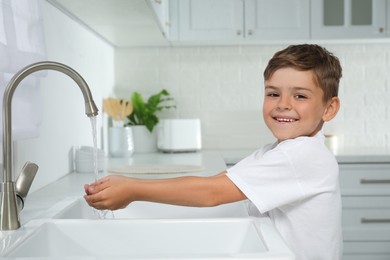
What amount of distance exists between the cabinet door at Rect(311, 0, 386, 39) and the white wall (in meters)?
1.23

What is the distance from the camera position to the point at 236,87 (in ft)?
11.7

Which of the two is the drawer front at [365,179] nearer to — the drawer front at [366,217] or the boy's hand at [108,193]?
the drawer front at [366,217]

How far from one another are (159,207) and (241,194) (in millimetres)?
594

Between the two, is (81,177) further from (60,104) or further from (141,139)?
(141,139)

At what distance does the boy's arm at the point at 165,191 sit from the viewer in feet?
3.87

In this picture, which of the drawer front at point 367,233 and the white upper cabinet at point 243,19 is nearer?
the drawer front at point 367,233

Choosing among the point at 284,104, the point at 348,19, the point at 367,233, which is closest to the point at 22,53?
the point at 284,104

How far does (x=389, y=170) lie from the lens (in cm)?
291

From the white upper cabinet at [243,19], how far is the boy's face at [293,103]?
6.11ft

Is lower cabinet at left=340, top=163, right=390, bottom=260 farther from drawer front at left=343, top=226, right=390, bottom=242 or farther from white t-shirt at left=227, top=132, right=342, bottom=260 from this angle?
white t-shirt at left=227, top=132, right=342, bottom=260

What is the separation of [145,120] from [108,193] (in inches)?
87.5

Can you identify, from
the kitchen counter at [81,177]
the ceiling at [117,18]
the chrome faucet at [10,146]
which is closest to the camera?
the chrome faucet at [10,146]

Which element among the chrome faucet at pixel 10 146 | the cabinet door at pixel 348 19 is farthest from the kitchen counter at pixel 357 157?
the chrome faucet at pixel 10 146

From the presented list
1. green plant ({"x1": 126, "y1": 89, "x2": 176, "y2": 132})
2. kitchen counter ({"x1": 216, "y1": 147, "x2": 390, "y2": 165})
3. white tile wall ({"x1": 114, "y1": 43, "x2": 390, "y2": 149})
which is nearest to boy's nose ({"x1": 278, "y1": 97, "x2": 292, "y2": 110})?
kitchen counter ({"x1": 216, "y1": 147, "x2": 390, "y2": 165})
